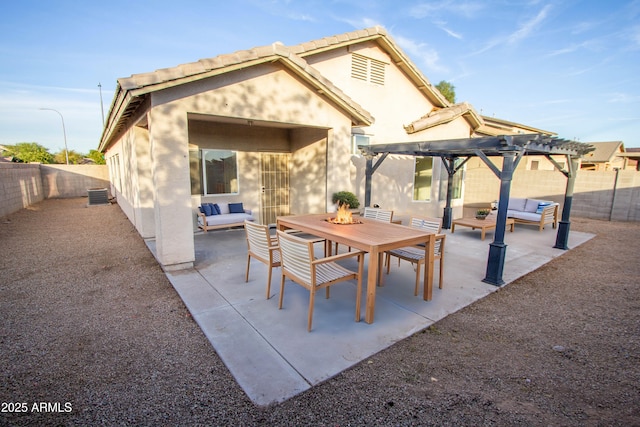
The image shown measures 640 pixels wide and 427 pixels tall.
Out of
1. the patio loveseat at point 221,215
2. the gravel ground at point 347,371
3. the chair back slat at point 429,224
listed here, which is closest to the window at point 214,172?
the patio loveseat at point 221,215

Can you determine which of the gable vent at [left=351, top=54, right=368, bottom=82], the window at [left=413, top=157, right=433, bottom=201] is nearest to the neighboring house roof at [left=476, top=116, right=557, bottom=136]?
the window at [left=413, top=157, right=433, bottom=201]

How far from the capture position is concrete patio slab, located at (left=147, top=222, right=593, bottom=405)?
8.85 ft

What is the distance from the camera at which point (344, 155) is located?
7.38m

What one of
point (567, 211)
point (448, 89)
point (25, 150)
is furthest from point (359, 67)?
point (25, 150)

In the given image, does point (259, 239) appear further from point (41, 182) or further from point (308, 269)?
point (41, 182)

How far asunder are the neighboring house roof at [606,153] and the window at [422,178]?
81.8 ft

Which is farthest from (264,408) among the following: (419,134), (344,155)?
(419,134)

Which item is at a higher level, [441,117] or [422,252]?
[441,117]

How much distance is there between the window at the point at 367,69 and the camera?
31.0 feet

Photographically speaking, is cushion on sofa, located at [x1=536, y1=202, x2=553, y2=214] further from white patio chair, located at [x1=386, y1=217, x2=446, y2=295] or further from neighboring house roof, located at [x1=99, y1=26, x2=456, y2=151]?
white patio chair, located at [x1=386, y1=217, x2=446, y2=295]

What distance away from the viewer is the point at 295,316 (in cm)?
365

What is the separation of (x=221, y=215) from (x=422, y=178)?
7.35 metres

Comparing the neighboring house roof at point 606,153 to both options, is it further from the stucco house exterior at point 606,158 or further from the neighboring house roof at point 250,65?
the neighboring house roof at point 250,65

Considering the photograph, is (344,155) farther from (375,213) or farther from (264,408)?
(264,408)
